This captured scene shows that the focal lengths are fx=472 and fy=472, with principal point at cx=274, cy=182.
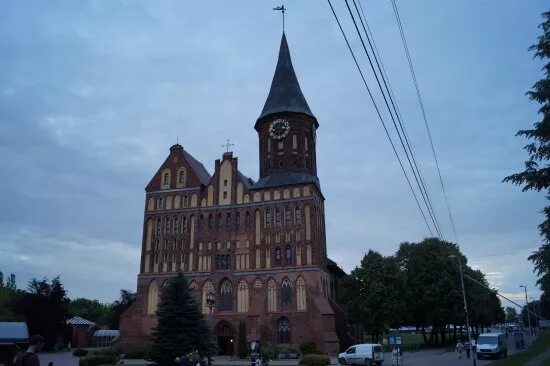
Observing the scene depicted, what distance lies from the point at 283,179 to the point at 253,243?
8.55m

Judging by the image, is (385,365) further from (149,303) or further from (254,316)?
(149,303)

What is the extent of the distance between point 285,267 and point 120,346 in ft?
65.8

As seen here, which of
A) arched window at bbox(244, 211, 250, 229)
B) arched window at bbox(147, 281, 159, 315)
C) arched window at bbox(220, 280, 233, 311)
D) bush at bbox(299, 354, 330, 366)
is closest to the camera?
bush at bbox(299, 354, 330, 366)

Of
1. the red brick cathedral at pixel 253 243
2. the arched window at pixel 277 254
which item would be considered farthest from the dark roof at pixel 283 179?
the arched window at pixel 277 254

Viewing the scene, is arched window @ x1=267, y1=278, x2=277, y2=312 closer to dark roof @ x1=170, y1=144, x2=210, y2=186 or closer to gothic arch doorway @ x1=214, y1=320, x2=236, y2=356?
gothic arch doorway @ x1=214, y1=320, x2=236, y2=356

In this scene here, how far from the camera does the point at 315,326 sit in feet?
160

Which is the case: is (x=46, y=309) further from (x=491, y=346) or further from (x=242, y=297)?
(x=491, y=346)

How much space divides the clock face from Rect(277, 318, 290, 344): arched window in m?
22.9

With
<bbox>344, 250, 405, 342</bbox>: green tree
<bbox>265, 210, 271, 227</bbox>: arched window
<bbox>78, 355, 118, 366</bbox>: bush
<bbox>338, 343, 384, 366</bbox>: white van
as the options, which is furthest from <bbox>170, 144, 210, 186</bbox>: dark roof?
<bbox>338, 343, 384, 366</bbox>: white van

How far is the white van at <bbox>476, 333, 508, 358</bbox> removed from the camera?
1608 inches

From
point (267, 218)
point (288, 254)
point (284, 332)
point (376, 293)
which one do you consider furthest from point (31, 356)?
point (376, 293)

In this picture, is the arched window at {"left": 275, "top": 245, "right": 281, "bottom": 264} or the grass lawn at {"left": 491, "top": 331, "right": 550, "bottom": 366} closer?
the grass lawn at {"left": 491, "top": 331, "right": 550, "bottom": 366}

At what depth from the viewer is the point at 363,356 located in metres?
39.4

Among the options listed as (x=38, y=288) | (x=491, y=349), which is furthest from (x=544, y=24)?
(x=38, y=288)
